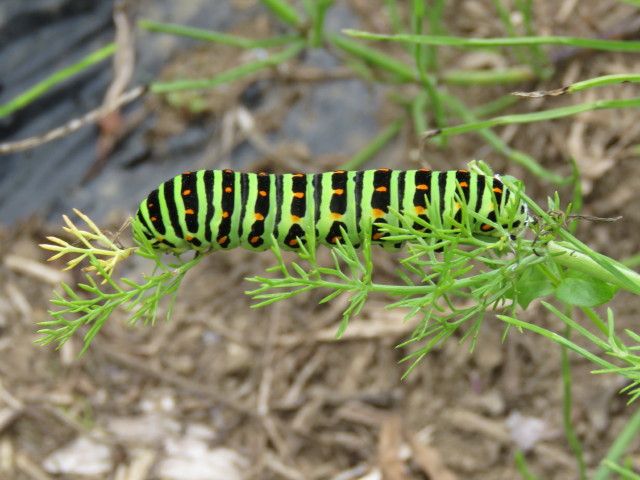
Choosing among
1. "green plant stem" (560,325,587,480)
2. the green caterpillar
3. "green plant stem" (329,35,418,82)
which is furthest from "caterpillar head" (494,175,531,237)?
"green plant stem" (329,35,418,82)

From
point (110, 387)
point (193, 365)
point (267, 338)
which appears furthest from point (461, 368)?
point (110, 387)

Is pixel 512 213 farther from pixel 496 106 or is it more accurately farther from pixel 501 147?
pixel 496 106

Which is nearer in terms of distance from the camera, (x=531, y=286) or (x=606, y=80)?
(x=606, y=80)

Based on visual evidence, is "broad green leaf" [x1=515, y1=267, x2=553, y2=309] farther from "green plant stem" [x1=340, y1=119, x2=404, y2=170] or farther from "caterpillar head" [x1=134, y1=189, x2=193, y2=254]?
"green plant stem" [x1=340, y1=119, x2=404, y2=170]

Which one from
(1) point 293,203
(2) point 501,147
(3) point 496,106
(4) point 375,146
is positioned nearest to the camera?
(1) point 293,203

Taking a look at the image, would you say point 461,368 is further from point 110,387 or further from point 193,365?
point 110,387

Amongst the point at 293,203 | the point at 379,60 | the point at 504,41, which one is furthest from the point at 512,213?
the point at 379,60
